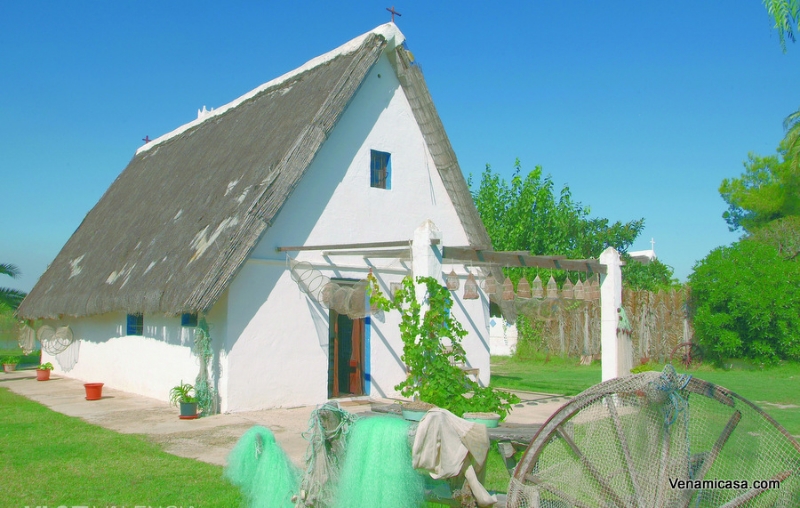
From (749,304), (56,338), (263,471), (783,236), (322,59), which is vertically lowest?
(263,471)

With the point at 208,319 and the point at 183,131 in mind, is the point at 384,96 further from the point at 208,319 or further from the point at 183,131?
the point at 183,131

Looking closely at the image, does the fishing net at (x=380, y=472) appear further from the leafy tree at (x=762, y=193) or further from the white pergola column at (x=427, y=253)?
the leafy tree at (x=762, y=193)

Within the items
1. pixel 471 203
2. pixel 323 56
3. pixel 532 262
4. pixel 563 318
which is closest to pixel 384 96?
pixel 323 56

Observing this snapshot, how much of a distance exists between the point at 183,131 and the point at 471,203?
29.9 ft

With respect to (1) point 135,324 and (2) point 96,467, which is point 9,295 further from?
(2) point 96,467

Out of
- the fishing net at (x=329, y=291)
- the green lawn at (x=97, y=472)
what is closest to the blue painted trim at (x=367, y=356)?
the fishing net at (x=329, y=291)

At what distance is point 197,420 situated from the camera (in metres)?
10.3

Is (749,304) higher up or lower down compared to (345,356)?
higher up

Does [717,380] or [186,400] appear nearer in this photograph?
[186,400]

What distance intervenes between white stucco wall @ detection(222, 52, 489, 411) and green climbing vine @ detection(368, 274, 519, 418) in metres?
3.33

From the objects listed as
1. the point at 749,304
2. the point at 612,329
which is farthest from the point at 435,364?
the point at 749,304

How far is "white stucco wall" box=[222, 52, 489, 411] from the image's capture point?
11078mm

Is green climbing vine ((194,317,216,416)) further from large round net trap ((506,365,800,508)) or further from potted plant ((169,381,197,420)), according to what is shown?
large round net trap ((506,365,800,508))

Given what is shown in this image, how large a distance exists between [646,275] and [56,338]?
857 inches
